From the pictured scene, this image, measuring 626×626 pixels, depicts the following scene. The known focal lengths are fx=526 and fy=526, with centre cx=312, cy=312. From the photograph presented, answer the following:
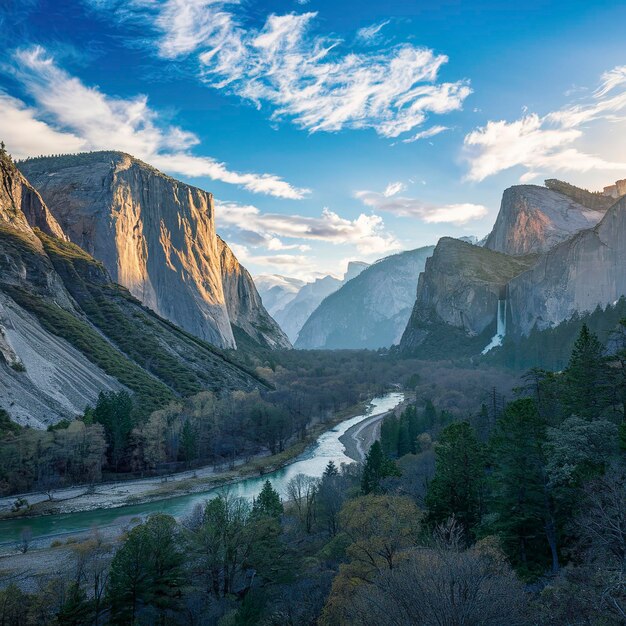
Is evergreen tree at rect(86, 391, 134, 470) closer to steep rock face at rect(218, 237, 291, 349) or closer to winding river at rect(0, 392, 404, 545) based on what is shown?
winding river at rect(0, 392, 404, 545)

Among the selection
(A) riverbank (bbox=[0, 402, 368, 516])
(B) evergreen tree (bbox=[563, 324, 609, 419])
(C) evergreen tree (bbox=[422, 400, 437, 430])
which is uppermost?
(B) evergreen tree (bbox=[563, 324, 609, 419])

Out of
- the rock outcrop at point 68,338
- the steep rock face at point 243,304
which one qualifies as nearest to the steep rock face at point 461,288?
the steep rock face at point 243,304

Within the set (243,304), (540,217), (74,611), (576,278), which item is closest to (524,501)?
(74,611)

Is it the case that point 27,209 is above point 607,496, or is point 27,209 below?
above

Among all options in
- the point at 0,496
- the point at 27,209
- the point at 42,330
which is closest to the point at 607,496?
the point at 0,496

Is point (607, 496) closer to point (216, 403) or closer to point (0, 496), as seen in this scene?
point (0, 496)

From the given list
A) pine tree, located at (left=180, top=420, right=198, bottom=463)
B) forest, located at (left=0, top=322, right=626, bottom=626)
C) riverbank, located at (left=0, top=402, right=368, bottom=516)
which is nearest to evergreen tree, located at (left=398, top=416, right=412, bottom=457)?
riverbank, located at (left=0, top=402, right=368, bottom=516)

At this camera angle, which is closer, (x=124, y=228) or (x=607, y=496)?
(x=607, y=496)

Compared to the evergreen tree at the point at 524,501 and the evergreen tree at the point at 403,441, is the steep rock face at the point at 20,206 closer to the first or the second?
the evergreen tree at the point at 403,441
